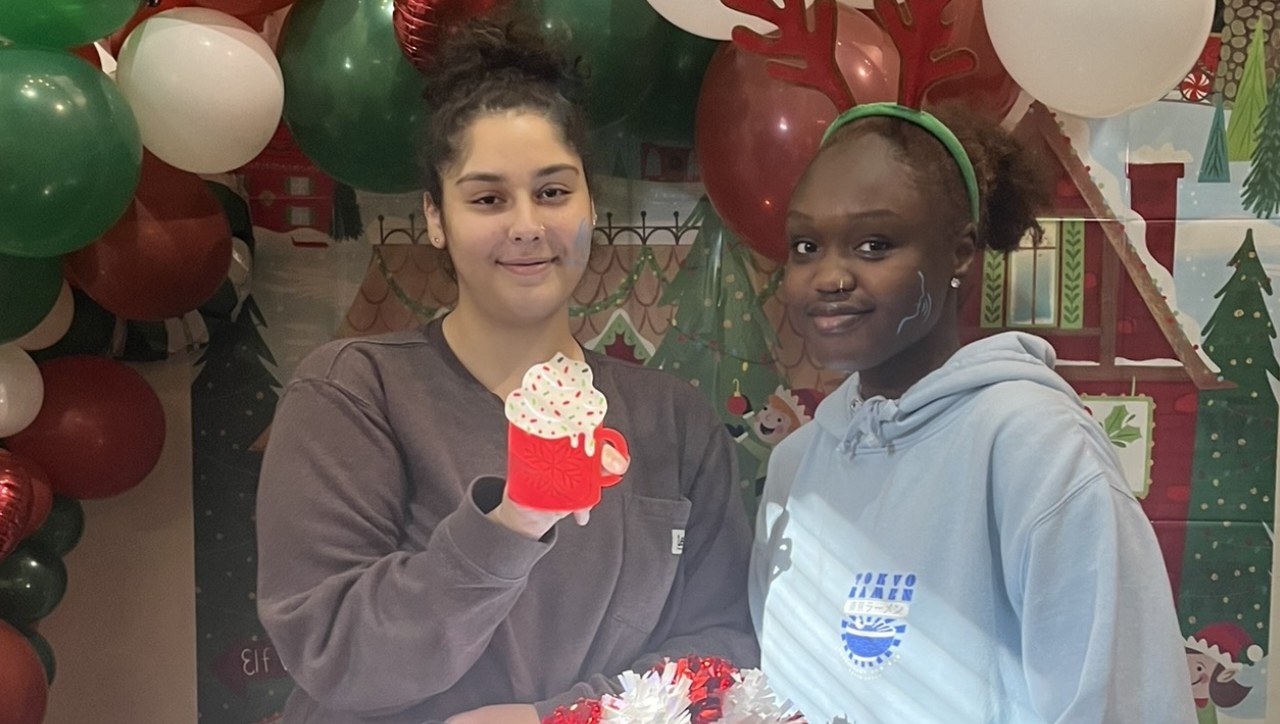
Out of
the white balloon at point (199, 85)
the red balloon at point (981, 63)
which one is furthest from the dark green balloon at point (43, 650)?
→ the red balloon at point (981, 63)

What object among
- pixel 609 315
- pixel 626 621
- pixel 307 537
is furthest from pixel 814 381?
pixel 307 537

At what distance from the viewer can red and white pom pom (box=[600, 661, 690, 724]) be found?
1.16 metres

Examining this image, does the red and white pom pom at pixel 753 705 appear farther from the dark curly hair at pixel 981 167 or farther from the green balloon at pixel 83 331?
the green balloon at pixel 83 331

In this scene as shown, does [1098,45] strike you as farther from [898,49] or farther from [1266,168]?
[1266,168]

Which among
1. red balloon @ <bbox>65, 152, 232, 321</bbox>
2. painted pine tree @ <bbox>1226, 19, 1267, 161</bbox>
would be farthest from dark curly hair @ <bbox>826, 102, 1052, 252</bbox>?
red balloon @ <bbox>65, 152, 232, 321</bbox>

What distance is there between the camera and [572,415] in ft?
3.60

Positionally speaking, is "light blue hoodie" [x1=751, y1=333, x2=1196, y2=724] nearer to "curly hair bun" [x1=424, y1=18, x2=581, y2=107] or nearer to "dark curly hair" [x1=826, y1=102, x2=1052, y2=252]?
"dark curly hair" [x1=826, y1=102, x2=1052, y2=252]

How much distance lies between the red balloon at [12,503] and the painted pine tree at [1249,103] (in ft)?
5.42

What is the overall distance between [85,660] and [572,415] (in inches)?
38.6

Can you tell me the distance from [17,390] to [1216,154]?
1.63 meters

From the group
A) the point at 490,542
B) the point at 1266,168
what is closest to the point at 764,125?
the point at 490,542

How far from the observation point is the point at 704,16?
1.31m

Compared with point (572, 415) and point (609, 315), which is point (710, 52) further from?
point (572, 415)

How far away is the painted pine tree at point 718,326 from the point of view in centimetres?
142
